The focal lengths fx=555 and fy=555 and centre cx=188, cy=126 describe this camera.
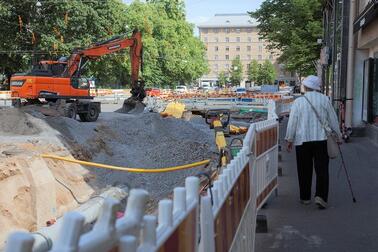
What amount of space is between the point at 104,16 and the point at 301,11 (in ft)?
67.7

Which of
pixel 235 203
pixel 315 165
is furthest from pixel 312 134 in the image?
pixel 235 203

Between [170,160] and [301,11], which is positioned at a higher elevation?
[301,11]

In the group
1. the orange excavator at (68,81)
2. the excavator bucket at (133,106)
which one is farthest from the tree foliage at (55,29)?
the orange excavator at (68,81)

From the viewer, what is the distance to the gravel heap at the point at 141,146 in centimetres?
1138

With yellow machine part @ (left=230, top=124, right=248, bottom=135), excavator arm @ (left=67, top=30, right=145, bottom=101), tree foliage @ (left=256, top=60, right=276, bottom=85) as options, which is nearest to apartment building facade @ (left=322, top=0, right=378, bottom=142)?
yellow machine part @ (left=230, top=124, right=248, bottom=135)

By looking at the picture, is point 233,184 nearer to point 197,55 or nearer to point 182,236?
point 182,236

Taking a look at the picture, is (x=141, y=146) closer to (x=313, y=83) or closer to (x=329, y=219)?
(x=313, y=83)

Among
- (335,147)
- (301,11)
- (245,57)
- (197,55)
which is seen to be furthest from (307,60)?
(245,57)

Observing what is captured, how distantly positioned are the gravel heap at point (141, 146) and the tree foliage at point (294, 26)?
49.7 ft

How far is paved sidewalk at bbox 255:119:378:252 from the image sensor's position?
5.70 m

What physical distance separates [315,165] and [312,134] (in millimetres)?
420

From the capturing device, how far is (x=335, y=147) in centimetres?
723

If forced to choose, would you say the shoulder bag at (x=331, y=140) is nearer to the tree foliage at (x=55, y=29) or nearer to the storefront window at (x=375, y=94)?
the storefront window at (x=375, y=94)

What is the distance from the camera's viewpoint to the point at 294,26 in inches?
1324
